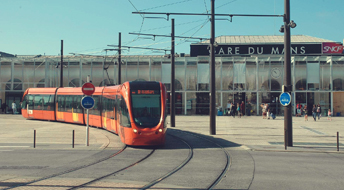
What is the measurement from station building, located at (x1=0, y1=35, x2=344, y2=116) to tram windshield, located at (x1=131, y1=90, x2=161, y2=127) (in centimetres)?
2699

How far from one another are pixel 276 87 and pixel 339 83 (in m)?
7.16

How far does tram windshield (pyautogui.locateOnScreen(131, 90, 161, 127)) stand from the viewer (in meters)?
15.7

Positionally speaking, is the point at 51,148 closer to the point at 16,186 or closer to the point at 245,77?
the point at 16,186

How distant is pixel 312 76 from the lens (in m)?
43.0

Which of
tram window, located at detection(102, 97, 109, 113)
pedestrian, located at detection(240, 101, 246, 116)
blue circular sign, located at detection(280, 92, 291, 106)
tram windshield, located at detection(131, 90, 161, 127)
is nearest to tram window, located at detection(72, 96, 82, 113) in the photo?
tram window, located at detection(102, 97, 109, 113)

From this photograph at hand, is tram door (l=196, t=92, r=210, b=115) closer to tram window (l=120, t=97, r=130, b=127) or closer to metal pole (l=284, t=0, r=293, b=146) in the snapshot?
metal pole (l=284, t=0, r=293, b=146)

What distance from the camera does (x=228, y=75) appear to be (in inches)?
1734

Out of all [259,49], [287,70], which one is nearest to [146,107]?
[287,70]

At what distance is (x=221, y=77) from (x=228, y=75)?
0.86 m

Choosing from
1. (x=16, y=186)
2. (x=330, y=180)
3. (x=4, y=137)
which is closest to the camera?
(x=16, y=186)

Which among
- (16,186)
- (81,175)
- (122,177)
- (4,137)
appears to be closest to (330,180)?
(122,177)

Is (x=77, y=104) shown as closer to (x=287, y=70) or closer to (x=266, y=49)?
(x=287, y=70)

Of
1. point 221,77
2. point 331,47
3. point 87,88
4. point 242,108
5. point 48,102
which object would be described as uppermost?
point 331,47

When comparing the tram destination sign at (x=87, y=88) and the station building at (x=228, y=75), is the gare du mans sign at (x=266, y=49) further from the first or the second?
the tram destination sign at (x=87, y=88)
